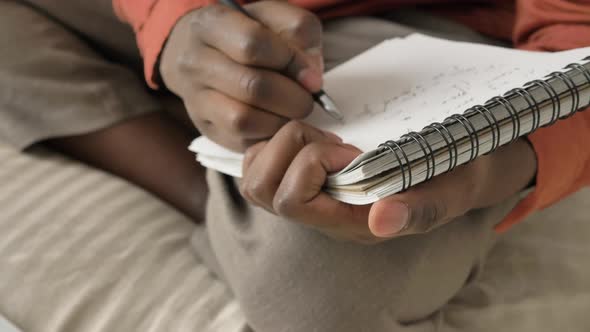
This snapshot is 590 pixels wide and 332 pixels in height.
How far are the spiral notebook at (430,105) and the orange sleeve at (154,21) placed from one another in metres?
0.11

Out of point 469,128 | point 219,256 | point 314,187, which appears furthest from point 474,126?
point 219,256

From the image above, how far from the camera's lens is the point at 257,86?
1.44 feet

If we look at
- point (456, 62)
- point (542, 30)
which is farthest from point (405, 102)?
point (542, 30)

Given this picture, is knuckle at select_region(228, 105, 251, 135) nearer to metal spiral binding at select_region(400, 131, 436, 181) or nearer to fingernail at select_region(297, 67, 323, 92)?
fingernail at select_region(297, 67, 323, 92)

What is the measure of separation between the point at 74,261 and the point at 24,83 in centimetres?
26

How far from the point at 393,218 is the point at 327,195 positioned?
57mm

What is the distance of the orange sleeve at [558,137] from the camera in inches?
19.6

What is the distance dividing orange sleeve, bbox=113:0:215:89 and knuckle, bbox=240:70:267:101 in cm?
14

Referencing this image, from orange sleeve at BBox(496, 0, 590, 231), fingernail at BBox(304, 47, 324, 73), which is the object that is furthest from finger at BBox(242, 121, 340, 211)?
orange sleeve at BBox(496, 0, 590, 231)

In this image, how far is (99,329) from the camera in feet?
1.70

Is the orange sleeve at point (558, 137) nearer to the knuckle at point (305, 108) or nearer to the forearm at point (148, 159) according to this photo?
the knuckle at point (305, 108)

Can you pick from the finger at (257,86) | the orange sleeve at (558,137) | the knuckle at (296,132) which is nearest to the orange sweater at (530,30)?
the orange sleeve at (558,137)

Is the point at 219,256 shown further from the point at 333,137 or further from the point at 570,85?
the point at 570,85

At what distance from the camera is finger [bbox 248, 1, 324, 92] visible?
0.46 m
